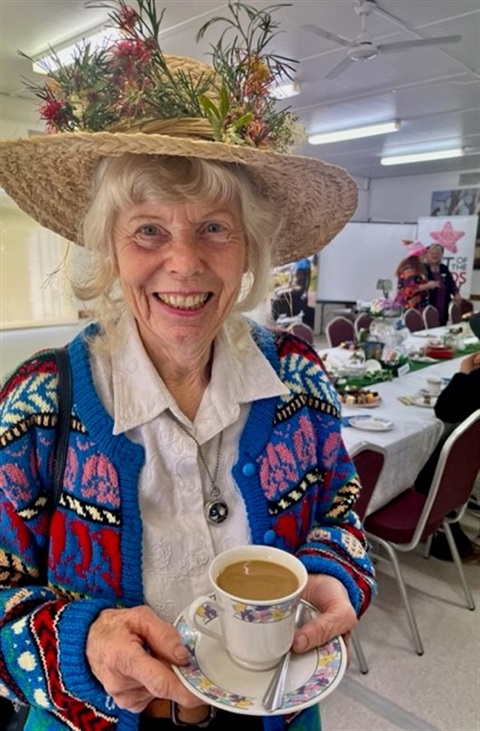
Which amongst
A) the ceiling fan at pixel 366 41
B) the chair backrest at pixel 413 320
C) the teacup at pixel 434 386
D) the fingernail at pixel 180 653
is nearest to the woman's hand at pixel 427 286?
the chair backrest at pixel 413 320

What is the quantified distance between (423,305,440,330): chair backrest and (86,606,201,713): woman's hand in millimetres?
5774

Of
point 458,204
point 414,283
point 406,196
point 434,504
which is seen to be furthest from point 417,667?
point 406,196

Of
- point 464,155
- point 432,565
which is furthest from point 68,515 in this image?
point 464,155

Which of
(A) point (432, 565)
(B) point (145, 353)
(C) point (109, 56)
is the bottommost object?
(A) point (432, 565)

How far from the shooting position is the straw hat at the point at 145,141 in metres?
0.66

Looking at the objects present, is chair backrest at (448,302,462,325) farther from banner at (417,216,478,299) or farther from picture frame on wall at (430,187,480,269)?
picture frame on wall at (430,187,480,269)

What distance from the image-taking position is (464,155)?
805cm

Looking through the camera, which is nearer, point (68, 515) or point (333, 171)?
point (68, 515)

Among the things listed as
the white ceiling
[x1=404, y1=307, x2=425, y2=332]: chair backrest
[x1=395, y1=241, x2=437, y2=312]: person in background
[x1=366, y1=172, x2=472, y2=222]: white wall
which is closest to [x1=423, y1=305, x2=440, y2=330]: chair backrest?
[x1=404, y1=307, x2=425, y2=332]: chair backrest

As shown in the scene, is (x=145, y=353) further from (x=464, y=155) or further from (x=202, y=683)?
(x=464, y=155)

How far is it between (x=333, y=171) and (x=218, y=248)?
23cm

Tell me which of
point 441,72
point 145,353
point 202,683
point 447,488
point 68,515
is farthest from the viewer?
point 441,72

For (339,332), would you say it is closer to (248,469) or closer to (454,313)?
(454,313)

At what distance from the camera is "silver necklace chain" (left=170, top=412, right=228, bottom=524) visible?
2.48ft
